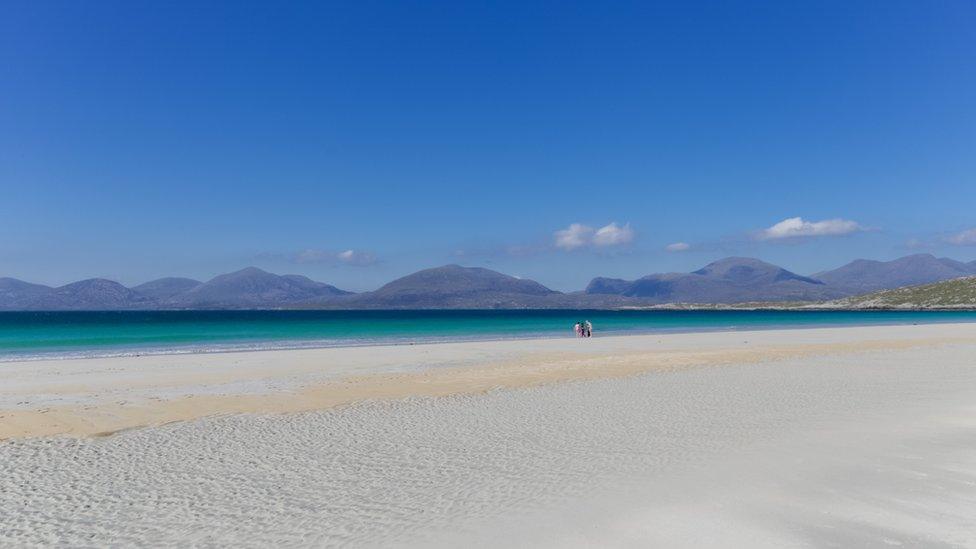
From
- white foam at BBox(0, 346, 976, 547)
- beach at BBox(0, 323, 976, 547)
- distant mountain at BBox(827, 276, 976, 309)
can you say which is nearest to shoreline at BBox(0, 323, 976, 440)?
beach at BBox(0, 323, 976, 547)

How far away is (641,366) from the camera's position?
2364 cm

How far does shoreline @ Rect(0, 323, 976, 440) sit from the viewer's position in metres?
14.2

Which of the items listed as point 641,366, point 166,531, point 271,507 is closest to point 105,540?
point 166,531

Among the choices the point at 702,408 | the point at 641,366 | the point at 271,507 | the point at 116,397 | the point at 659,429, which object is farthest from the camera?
the point at 641,366

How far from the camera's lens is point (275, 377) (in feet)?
69.7

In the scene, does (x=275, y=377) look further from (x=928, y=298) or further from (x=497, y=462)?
(x=928, y=298)

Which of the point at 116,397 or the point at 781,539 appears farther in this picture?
the point at 116,397

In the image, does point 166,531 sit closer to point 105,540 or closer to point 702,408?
point 105,540

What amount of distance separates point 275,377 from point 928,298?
165 meters

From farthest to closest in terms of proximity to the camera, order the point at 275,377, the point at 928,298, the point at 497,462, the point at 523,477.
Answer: the point at 928,298 → the point at 275,377 → the point at 497,462 → the point at 523,477

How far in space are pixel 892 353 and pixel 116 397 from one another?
2917 centimetres

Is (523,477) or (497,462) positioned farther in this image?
(497,462)

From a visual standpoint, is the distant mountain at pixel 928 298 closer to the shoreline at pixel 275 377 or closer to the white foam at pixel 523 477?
the shoreline at pixel 275 377

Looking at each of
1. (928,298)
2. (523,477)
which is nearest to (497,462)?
(523,477)
